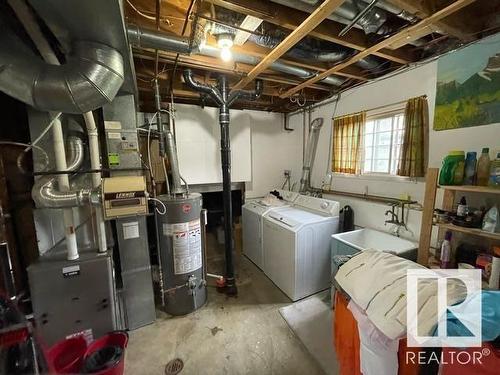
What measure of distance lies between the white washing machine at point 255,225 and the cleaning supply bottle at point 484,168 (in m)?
1.92

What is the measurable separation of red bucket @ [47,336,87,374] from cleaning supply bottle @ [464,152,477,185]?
302 cm

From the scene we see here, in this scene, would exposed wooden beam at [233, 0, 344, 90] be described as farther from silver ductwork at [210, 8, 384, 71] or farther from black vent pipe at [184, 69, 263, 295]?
black vent pipe at [184, 69, 263, 295]

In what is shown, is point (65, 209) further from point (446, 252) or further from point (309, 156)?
point (309, 156)

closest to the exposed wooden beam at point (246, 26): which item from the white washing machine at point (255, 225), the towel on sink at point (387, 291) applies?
the towel on sink at point (387, 291)

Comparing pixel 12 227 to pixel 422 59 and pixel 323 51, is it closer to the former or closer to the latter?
pixel 323 51

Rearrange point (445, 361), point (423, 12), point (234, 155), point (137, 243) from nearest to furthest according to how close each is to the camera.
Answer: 1. point (445, 361)
2. point (423, 12)
3. point (137, 243)
4. point (234, 155)

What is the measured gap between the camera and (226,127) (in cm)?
244

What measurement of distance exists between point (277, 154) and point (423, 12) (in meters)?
2.65

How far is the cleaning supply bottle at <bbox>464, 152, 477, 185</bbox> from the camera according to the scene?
158cm

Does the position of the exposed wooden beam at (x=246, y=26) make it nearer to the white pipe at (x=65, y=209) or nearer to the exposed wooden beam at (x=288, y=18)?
the exposed wooden beam at (x=288, y=18)

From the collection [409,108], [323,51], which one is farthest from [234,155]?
[409,108]

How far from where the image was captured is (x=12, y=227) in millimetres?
1788

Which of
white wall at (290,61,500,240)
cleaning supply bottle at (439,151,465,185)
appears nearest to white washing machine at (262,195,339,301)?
white wall at (290,61,500,240)

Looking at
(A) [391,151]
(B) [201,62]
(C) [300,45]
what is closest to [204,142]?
(B) [201,62]
